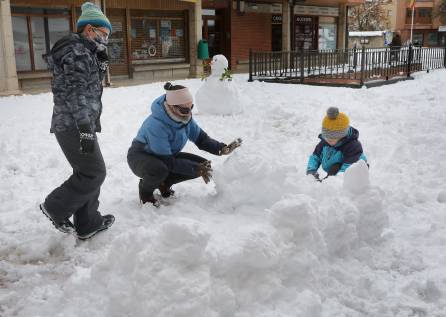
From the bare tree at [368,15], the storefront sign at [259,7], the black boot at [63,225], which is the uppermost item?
the bare tree at [368,15]

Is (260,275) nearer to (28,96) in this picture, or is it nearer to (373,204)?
(373,204)

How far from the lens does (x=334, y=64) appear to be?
56.4 feet

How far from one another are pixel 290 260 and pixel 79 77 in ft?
6.09

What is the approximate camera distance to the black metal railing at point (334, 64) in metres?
15.8

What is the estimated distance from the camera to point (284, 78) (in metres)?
17.2

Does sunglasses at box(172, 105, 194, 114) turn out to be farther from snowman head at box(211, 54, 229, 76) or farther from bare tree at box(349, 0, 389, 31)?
bare tree at box(349, 0, 389, 31)

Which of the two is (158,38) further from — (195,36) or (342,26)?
(342,26)

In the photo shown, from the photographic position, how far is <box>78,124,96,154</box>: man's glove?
349cm

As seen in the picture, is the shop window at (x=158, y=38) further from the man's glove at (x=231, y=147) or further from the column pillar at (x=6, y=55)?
the man's glove at (x=231, y=147)

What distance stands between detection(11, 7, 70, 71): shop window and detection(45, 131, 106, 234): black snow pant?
11836mm

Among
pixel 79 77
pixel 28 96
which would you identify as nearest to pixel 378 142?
pixel 79 77

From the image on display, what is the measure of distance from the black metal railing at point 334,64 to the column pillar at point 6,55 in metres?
7.43

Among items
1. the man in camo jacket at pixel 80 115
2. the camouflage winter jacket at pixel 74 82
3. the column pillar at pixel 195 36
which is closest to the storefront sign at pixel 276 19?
the column pillar at pixel 195 36

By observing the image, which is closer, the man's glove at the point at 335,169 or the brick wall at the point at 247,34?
the man's glove at the point at 335,169
